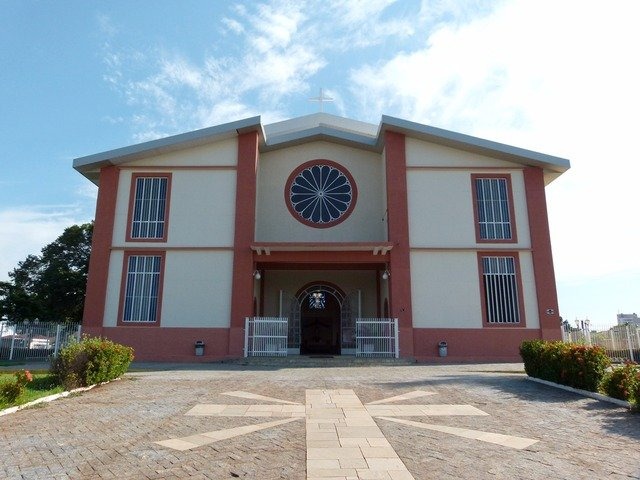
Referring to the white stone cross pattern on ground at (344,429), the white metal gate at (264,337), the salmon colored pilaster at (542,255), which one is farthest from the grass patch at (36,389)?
the salmon colored pilaster at (542,255)

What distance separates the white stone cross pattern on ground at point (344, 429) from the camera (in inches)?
180

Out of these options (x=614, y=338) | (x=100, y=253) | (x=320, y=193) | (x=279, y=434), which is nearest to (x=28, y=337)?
(x=100, y=253)

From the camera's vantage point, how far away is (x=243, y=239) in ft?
58.7

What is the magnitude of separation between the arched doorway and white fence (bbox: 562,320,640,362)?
8923 mm

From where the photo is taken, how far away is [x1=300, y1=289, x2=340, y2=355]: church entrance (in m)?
20.9

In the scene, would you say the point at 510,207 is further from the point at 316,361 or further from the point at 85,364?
the point at 85,364

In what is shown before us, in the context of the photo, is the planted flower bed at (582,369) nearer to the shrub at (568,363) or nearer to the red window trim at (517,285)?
the shrub at (568,363)

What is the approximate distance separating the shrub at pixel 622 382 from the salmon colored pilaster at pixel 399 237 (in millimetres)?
9048

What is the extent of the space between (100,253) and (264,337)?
6.96 meters

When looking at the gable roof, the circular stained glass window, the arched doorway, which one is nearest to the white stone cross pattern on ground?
the arched doorway

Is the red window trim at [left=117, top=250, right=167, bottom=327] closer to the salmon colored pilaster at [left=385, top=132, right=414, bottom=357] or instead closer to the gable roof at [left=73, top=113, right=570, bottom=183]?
the gable roof at [left=73, top=113, right=570, bottom=183]

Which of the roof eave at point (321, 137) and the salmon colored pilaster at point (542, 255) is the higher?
the roof eave at point (321, 137)

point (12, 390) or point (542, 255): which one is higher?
point (542, 255)

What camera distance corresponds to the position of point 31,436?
19.1ft
